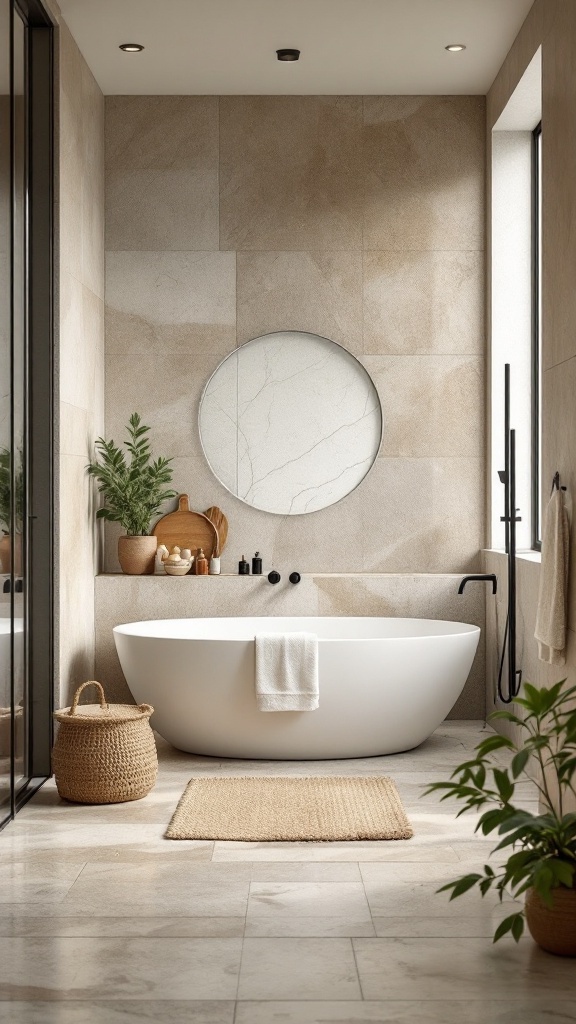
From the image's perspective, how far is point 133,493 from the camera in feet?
18.3

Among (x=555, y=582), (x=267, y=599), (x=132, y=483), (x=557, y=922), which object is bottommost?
(x=557, y=922)

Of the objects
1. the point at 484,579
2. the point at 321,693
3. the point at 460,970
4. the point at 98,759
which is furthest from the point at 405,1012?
the point at 484,579

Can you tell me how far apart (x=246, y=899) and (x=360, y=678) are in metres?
1.65

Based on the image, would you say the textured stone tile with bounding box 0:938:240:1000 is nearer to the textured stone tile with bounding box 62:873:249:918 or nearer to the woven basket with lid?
the textured stone tile with bounding box 62:873:249:918

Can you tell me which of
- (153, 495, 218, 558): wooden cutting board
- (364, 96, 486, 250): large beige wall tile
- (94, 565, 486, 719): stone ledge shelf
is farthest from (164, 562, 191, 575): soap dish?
(364, 96, 486, 250): large beige wall tile

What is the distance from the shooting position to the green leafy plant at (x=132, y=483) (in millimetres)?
5562

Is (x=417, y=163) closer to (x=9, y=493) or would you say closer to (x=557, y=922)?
(x=9, y=493)

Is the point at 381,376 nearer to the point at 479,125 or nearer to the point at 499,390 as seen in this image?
the point at 499,390

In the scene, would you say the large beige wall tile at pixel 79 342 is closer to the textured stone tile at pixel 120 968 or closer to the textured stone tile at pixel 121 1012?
the textured stone tile at pixel 120 968

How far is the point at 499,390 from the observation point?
576 cm

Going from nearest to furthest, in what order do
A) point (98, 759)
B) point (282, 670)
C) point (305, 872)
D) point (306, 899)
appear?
point (306, 899) → point (305, 872) → point (98, 759) → point (282, 670)

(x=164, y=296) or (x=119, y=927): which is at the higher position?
(x=164, y=296)

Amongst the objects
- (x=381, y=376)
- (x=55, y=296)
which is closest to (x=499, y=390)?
(x=381, y=376)

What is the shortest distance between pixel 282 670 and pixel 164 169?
269 cm
